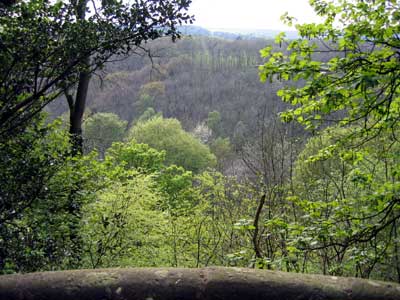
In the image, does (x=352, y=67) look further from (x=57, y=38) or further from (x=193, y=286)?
(x=57, y=38)

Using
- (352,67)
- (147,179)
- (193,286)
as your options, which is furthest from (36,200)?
(147,179)

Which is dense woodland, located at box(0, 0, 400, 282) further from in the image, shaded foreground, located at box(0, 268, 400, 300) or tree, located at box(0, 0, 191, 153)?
shaded foreground, located at box(0, 268, 400, 300)

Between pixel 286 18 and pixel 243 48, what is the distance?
9500 centimetres

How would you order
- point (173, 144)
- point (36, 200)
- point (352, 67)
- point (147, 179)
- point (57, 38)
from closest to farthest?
point (352, 67) → point (57, 38) → point (36, 200) → point (147, 179) → point (173, 144)

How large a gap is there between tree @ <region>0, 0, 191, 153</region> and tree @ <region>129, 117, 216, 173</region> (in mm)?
28746

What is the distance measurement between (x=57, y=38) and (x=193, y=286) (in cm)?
338

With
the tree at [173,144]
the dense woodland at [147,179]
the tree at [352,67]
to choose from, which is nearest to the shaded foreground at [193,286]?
the dense woodland at [147,179]

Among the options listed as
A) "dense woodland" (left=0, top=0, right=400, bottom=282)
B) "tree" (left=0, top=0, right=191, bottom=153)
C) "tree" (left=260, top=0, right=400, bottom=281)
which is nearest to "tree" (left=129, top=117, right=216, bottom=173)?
"dense woodland" (left=0, top=0, right=400, bottom=282)

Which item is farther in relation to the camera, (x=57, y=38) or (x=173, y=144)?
(x=173, y=144)

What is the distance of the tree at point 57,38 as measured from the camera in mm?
4070

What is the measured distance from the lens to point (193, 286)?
1.85 m

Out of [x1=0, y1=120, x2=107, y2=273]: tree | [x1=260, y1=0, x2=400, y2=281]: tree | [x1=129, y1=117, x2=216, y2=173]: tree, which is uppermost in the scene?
[x1=260, y1=0, x2=400, y2=281]: tree

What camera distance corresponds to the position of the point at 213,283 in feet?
6.04

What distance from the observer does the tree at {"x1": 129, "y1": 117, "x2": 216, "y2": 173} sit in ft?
111
